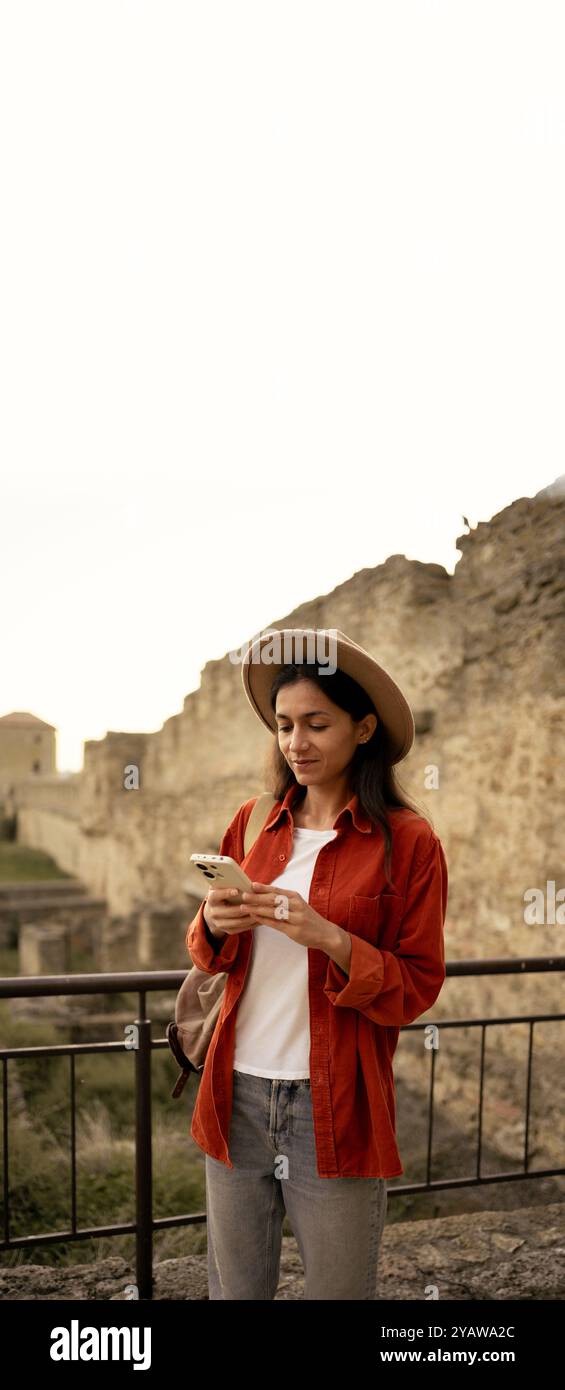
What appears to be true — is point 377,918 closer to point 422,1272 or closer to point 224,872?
point 224,872

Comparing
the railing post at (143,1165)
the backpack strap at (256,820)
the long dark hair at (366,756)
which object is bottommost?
the railing post at (143,1165)

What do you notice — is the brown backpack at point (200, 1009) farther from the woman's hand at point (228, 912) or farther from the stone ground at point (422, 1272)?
the stone ground at point (422, 1272)

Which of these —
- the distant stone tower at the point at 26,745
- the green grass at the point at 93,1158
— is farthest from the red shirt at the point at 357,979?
the distant stone tower at the point at 26,745

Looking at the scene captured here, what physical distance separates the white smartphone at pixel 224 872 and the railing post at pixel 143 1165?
120cm

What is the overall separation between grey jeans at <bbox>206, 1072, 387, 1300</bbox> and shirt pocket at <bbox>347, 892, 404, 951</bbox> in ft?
1.05

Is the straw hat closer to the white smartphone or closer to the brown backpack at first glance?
the brown backpack

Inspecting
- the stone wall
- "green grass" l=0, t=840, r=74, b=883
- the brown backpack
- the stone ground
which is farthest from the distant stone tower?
the brown backpack

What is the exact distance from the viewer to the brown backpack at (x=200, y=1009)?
2.05 meters

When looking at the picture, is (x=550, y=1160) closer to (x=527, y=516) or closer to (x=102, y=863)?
(x=527, y=516)

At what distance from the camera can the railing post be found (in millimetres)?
2867

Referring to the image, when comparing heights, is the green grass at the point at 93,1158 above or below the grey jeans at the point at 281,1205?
below

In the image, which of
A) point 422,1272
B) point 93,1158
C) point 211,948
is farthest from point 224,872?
point 93,1158

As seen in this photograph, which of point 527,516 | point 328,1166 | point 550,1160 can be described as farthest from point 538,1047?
point 328,1166
